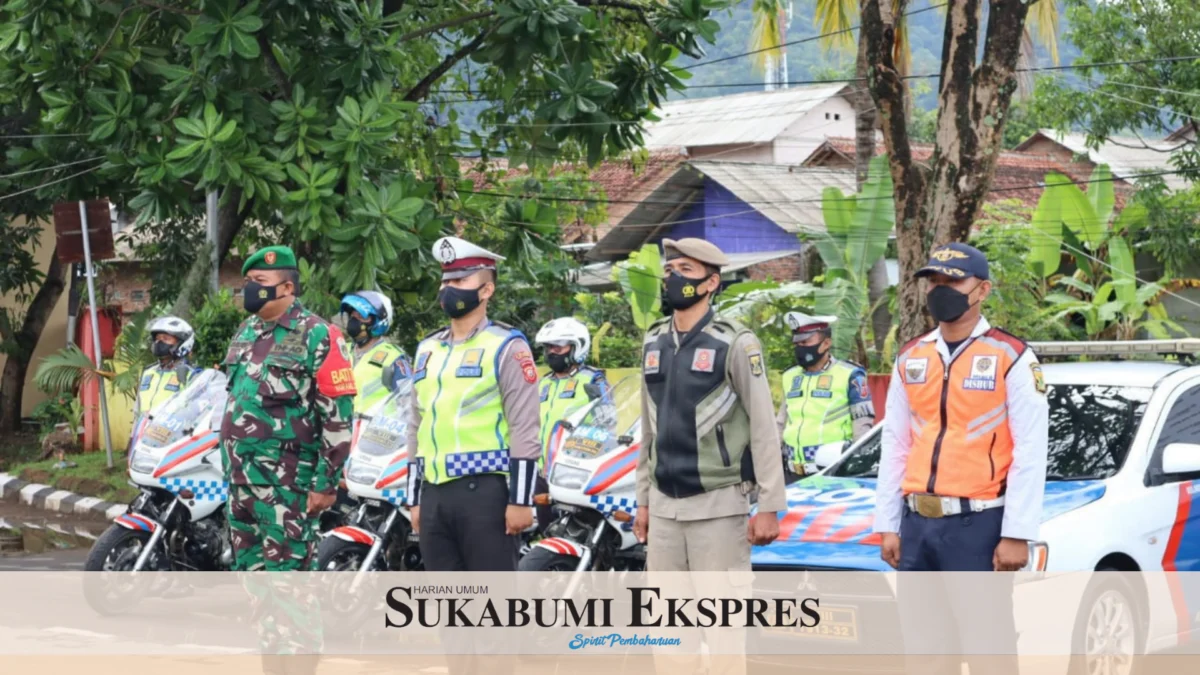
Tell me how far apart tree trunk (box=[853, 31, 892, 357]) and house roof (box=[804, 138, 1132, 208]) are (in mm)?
7152

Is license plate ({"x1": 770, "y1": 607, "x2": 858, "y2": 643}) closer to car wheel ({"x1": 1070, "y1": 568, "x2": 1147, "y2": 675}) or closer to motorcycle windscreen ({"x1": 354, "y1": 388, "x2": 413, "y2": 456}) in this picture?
car wheel ({"x1": 1070, "y1": 568, "x2": 1147, "y2": 675})

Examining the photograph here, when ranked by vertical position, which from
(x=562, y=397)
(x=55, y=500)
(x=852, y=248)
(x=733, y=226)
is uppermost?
(x=733, y=226)

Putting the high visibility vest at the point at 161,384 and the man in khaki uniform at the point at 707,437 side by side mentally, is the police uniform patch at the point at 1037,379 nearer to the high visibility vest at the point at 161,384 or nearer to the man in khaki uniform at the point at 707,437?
the man in khaki uniform at the point at 707,437

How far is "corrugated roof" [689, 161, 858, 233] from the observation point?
2537cm

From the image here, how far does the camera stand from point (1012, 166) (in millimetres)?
28750

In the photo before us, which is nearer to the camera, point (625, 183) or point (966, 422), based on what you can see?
point (966, 422)

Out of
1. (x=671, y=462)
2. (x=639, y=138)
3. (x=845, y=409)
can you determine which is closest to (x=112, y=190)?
(x=639, y=138)

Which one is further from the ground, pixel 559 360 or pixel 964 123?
pixel 964 123

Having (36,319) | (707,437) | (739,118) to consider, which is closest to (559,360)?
(707,437)

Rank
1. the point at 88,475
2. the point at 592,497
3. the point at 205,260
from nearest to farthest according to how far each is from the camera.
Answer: the point at 592,497 < the point at 205,260 < the point at 88,475

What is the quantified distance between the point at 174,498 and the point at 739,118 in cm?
2654

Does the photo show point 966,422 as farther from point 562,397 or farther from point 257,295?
point 562,397

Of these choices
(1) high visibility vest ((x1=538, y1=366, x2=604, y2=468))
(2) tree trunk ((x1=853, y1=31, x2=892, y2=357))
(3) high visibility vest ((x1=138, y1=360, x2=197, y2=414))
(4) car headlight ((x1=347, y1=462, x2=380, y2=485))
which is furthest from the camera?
(2) tree trunk ((x1=853, y1=31, x2=892, y2=357))

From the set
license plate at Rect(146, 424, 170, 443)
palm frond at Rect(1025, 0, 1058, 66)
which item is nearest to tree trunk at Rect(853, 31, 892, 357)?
palm frond at Rect(1025, 0, 1058, 66)
